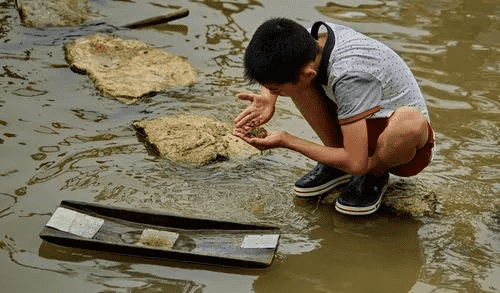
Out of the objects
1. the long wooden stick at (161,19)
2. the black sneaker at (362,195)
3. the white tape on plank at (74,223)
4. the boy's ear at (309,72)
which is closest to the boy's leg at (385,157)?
the black sneaker at (362,195)

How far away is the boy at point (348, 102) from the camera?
10.7ft

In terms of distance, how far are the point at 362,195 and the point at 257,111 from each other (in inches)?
26.8

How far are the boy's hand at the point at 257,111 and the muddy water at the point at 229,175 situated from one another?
0.37 metres

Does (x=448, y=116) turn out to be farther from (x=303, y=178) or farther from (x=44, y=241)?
(x=44, y=241)

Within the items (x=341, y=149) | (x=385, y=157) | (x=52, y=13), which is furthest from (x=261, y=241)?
(x=52, y=13)

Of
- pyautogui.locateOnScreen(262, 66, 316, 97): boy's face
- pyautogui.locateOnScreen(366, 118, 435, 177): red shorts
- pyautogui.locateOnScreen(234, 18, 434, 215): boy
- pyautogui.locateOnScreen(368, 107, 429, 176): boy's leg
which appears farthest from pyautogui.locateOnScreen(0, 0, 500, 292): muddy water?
pyautogui.locateOnScreen(262, 66, 316, 97): boy's face

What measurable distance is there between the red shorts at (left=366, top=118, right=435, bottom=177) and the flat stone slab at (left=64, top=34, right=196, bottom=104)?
1.76 meters

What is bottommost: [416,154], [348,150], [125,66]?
[125,66]

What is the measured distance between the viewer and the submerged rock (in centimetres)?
562

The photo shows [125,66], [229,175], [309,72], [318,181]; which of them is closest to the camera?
[309,72]

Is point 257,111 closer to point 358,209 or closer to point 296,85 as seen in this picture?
point 296,85

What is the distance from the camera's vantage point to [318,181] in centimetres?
384

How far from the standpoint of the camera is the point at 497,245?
138 inches

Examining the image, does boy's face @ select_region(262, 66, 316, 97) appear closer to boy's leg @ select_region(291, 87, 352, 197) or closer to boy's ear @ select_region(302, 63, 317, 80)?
boy's ear @ select_region(302, 63, 317, 80)
